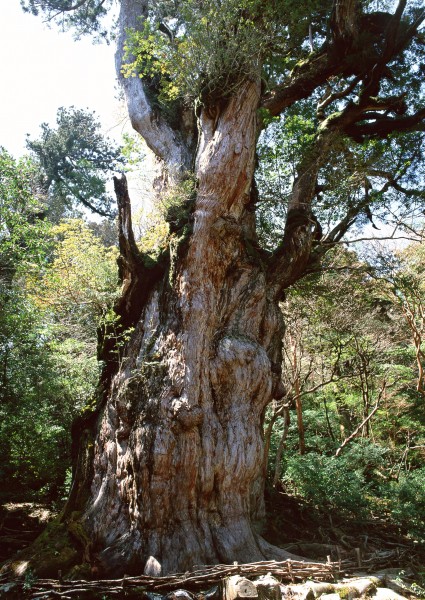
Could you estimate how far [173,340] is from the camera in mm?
5148

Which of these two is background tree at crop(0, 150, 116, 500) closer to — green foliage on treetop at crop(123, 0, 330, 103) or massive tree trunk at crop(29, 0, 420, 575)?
massive tree trunk at crop(29, 0, 420, 575)

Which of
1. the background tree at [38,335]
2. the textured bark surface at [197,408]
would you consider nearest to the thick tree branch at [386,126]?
the textured bark surface at [197,408]

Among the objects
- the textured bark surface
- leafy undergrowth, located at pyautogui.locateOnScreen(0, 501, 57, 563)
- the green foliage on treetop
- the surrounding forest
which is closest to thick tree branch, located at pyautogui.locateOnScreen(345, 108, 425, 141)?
the surrounding forest

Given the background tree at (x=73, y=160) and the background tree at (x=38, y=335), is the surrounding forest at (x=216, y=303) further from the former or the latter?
the background tree at (x=73, y=160)

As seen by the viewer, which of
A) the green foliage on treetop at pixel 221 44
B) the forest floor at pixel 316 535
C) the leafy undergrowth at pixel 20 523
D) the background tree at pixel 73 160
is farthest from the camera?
the background tree at pixel 73 160

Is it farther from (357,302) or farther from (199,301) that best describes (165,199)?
(357,302)

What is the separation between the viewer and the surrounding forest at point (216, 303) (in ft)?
15.3

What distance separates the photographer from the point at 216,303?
18.3ft

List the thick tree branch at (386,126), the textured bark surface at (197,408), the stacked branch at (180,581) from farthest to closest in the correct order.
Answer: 1. the thick tree branch at (386,126)
2. the textured bark surface at (197,408)
3. the stacked branch at (180,581)

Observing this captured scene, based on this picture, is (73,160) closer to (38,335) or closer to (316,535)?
(38,335)

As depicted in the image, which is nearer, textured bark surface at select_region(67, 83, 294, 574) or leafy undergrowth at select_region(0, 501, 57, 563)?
textured bark surface at select_region(67, 83, 294, 574)

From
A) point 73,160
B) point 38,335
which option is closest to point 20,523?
point 38,335

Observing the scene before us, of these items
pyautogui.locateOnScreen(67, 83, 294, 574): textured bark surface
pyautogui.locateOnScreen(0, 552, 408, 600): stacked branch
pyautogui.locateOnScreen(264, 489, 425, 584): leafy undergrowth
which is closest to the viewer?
A: pyautogui.locateOnScreen(0, 552, 408, 600): stacked branch

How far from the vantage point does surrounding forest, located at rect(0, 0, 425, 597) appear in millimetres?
4648
